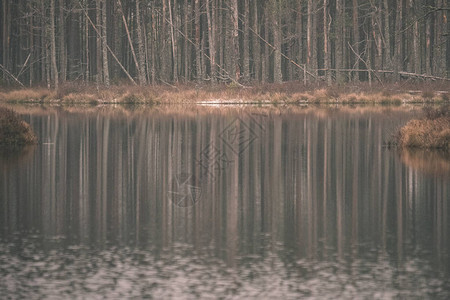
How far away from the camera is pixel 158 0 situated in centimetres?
9306

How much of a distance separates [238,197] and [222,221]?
2.65 meters

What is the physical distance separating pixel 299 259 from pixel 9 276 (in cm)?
366

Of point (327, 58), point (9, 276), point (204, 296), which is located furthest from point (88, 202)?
point (327, 58)

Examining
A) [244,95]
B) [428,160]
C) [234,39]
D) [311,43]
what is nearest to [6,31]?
[234,39]

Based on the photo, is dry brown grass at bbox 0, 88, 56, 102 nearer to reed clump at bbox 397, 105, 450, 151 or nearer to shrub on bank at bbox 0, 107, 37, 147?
shrub on bank at bbox 0, 107, 37, 147

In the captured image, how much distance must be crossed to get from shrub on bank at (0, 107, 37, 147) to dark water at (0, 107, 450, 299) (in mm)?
629

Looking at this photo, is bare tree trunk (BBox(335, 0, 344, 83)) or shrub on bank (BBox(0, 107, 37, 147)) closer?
shrub on bank (BBox(0, 107, 37, 147))

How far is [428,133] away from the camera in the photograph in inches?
1061

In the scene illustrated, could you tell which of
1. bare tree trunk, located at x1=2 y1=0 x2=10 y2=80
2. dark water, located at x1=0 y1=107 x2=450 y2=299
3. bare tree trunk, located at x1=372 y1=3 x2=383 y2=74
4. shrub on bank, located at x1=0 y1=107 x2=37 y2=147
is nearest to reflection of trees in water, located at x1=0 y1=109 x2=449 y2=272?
dark water, located at x1=0 y1=107 x2=450 y2=299

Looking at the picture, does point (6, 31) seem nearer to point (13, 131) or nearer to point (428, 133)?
point (13, 131)

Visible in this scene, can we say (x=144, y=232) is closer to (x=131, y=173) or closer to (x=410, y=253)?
(x=410, y=253)

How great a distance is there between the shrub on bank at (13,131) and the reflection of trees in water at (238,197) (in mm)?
857

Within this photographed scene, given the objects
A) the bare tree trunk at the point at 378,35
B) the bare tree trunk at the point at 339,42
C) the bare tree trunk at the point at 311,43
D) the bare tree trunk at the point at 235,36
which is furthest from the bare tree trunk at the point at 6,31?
the bare tree trunk at the point at 378,35

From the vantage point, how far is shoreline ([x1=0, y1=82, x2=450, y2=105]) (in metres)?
57.8
